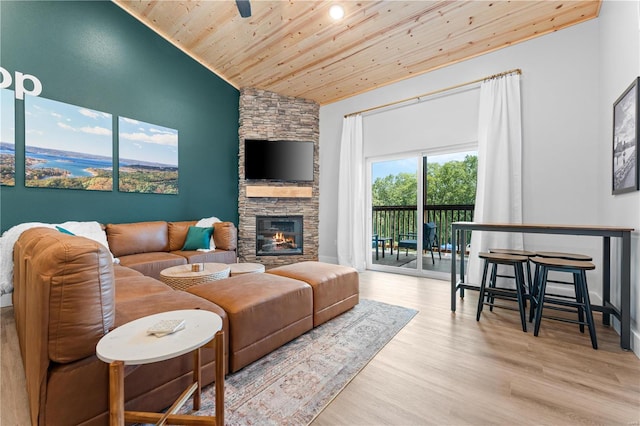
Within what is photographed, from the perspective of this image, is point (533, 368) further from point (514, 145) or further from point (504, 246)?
point (514, 145)

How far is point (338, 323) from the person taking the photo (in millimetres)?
2398

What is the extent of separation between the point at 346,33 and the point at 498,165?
2.39 meters

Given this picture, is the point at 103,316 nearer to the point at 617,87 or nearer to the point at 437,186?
the point at 617,87

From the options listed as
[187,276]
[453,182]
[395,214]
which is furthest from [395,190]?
[187,276]

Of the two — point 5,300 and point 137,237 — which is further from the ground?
point 137,237

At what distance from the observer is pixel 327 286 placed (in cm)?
238

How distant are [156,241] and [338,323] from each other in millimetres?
2789

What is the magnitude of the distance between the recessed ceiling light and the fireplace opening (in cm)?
306

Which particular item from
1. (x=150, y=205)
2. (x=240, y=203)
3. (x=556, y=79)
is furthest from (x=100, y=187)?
(x=556, y=79)

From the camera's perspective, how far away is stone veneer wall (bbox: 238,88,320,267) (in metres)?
4.91

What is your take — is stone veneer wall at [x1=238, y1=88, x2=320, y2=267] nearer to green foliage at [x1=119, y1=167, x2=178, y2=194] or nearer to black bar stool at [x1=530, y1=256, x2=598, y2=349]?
green foliage at [x1=119, y1=167, x2=178, y2=194]

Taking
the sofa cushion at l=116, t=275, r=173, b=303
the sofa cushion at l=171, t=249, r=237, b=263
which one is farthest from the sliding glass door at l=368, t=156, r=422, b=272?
the sofa cushion at l=116, t=275, r=173, b=303

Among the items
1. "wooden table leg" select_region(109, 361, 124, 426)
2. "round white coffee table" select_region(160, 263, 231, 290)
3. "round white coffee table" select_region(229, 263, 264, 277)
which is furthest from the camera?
"round white coffee table" select_region(229, 263, 264, 277)

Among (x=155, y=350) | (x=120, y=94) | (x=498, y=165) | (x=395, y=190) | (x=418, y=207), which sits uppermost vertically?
(x=120, y=94)
